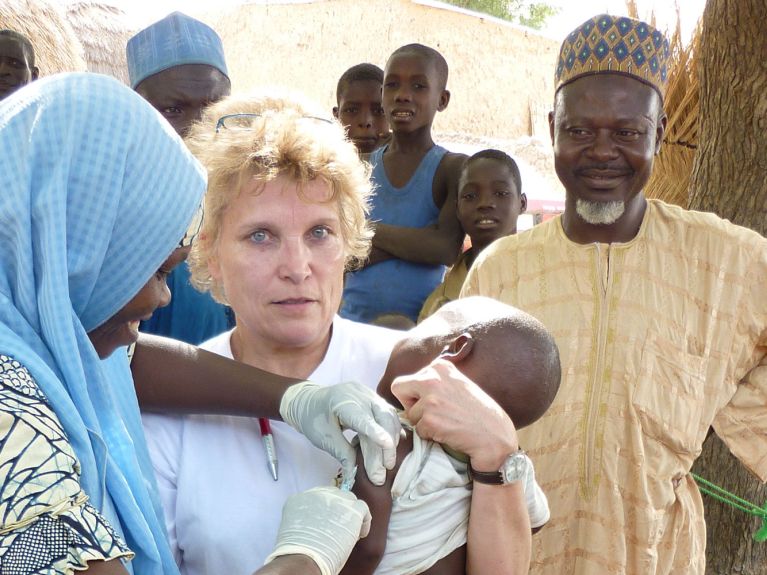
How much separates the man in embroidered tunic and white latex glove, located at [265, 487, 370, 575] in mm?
1344

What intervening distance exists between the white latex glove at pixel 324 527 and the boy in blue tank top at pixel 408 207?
2.69 meters

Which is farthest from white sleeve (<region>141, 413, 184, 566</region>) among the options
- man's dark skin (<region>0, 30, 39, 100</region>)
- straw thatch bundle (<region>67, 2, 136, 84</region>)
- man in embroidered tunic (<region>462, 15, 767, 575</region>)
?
straw thatch bundle (<region>67, 2, 136, 84</region>)

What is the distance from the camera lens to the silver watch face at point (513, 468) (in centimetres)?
179

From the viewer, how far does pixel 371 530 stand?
178cm

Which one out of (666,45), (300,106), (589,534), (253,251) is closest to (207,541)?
(253,251)

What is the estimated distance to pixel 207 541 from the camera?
1867mm

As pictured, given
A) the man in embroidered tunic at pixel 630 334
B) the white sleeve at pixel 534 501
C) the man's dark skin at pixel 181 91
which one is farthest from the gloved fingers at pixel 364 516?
the man's dark skin at pixel 181 91

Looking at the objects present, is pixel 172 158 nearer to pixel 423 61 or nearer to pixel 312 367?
pixel 312 367

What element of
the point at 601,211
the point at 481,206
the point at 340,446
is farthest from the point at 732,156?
the point at 340,446

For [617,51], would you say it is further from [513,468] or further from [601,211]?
[513,468]

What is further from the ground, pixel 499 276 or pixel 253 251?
pixel 253 251

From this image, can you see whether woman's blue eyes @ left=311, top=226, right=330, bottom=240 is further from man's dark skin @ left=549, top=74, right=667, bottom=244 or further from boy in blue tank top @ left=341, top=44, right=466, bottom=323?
boy in blue tank top @ left=341, top=44, right=466, bottom=323

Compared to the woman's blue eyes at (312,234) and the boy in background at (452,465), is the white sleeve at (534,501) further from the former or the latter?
the woman's blue eyes at (312,234)

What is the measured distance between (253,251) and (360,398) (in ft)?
1.77
